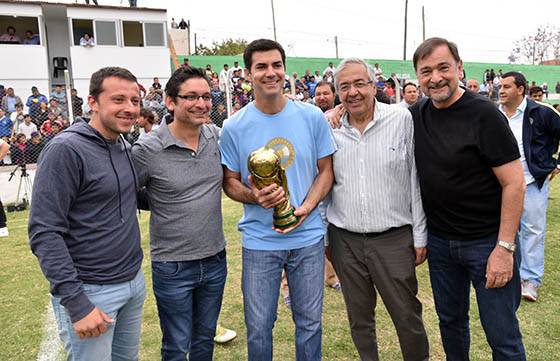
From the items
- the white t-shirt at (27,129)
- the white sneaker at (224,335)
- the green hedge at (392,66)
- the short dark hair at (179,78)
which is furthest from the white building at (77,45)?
the short dark hair at (179,78)

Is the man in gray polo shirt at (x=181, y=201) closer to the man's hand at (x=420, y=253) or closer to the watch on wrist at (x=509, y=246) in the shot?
the man's hand at (x=420, y=253)

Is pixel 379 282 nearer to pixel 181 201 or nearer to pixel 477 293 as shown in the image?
pixel 477 293

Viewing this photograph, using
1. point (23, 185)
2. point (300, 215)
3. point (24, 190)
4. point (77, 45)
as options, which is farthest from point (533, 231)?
point (77, 45)

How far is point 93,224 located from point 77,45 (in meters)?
22.8

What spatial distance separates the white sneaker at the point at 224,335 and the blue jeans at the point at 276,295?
3.86 feet

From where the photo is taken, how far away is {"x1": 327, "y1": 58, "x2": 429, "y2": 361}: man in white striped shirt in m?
2.85

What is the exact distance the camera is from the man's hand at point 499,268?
8.38 feet

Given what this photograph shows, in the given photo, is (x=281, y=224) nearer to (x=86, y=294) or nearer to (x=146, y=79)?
(x=86, y=294)

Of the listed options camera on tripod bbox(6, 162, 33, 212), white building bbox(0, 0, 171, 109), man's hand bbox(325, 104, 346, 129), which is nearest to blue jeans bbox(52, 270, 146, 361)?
man's hand bbox(325, 104, 346, 129)

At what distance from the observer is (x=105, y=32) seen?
2261 cm

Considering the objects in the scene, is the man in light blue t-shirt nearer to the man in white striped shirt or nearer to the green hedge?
the man in white striped shirt

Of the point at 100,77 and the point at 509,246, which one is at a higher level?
the point at 100,77

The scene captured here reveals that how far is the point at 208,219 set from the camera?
271cm

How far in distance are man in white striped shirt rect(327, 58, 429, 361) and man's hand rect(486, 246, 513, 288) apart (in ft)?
1.38
